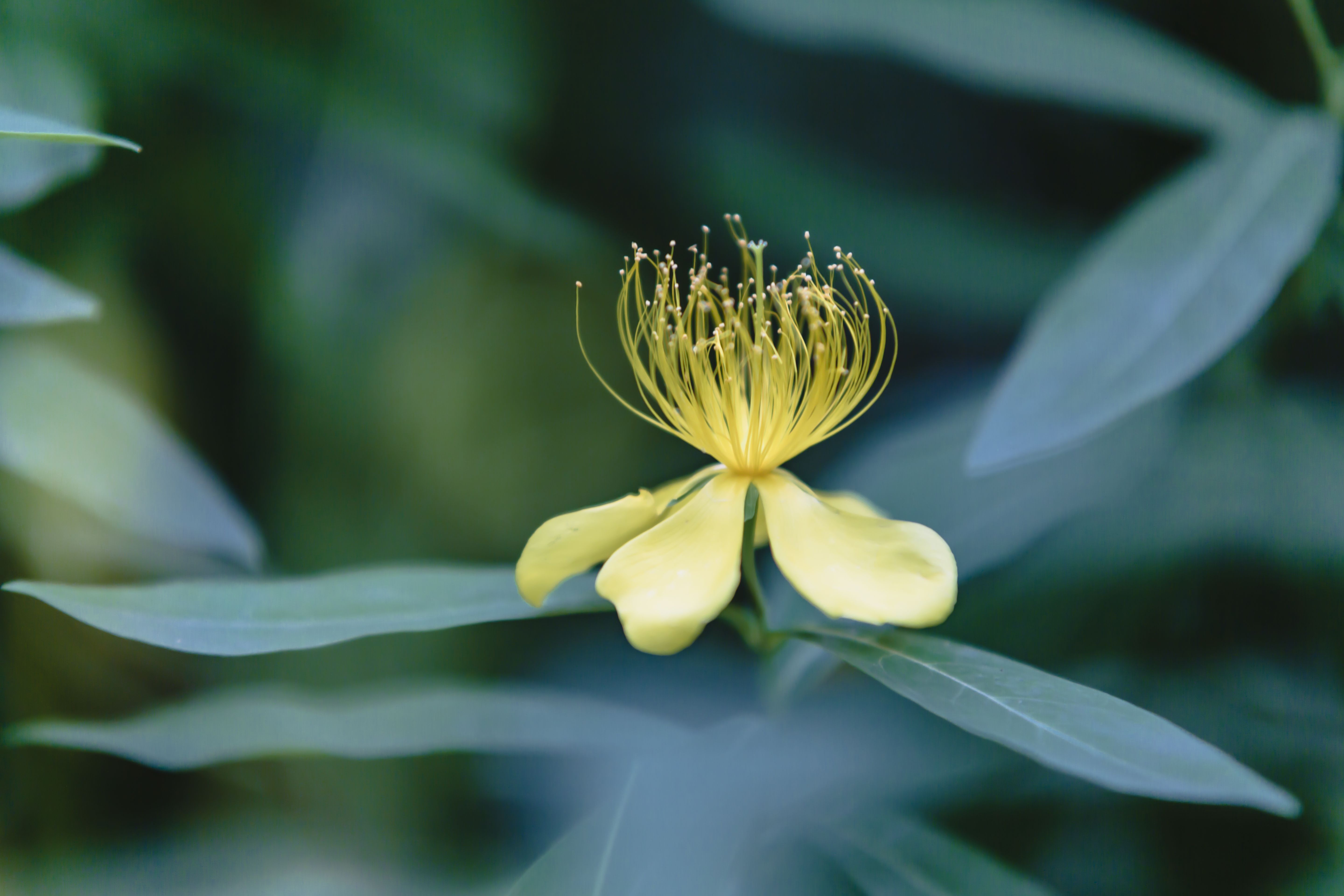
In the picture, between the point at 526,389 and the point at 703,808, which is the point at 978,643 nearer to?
the point at 703,808

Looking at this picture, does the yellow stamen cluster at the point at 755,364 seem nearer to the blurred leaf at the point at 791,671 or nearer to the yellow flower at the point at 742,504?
the yellow flower at the point at 742,504

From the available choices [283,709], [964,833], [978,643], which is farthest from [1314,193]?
[283,709]

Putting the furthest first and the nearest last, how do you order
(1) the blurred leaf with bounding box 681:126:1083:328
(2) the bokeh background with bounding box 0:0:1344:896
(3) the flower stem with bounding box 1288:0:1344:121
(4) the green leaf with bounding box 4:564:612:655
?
1. (1) the blurred leaf with bounding box 681:126:1083:328
2. (3) the flower stem with bounding box 1288:0:1344:121
3. (2) the bokeh background with bounding box 0:0:1344:896
4. (4) the green leaf with bounding box 4:564:612:655

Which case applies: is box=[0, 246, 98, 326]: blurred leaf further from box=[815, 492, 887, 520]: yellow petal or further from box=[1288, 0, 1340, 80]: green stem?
box=[1288, 0, 1340, 80]: green stem

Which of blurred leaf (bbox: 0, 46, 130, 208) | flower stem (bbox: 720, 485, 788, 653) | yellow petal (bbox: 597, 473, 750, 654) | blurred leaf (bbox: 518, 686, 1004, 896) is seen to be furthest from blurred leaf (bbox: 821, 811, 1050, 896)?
blurred leaf (bbox: 0, 46, 130, 208)

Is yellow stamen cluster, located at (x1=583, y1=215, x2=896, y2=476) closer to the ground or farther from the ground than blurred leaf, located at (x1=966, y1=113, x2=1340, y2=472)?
closer to the ground

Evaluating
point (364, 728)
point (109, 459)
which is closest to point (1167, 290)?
point (364, 728)
